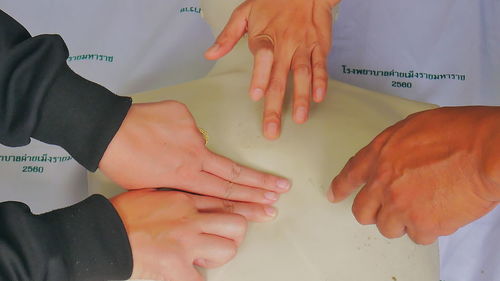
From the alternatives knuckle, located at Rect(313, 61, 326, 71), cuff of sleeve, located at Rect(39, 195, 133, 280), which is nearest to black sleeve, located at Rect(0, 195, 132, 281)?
cuff of sleeve, located at Rect(39, 195, 133, 280)

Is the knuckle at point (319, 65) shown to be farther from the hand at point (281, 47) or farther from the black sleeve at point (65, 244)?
the black sleeve at point (65, 244)

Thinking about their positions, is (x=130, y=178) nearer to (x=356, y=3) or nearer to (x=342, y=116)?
(x=342, y=116)

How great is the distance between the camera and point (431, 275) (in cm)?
79

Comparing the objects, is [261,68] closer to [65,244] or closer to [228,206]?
[228,206]

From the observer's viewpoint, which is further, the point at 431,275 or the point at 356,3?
the point at 356,3

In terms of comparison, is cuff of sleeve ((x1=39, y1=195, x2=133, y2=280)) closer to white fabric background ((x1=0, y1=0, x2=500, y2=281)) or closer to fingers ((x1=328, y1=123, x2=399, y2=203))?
fingers ((x1=328, y1=123, x2=399, y2=203))

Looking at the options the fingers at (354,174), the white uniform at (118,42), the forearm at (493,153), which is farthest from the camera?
the white uniform at (118,42)

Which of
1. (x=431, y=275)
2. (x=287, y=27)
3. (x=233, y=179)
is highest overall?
(x=287, y=27)

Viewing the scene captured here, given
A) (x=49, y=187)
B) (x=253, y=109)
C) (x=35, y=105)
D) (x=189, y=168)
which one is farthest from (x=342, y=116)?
(x=49, y=187)

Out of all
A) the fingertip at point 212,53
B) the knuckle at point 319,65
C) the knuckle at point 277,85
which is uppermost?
the fingertip at point 212,53

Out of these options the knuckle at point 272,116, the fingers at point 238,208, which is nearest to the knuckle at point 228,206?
the fingers at point 238,208

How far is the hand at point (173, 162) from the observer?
744mm

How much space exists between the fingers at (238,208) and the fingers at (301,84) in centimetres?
12

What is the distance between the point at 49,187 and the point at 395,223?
22.8 inches
